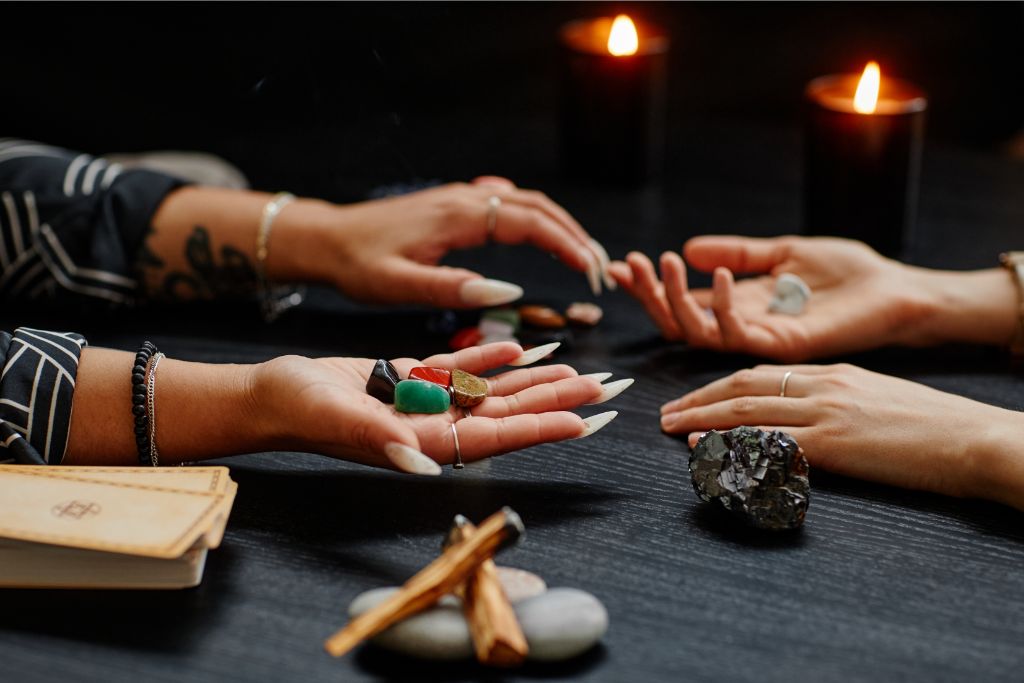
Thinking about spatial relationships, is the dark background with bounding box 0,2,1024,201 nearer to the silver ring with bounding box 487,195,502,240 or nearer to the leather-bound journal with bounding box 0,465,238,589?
the silver ring with bounding box 487,195,502,240

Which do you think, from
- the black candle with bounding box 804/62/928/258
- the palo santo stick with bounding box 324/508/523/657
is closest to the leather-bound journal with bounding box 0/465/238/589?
the palo santo stick with bounding box 324/508/523/657

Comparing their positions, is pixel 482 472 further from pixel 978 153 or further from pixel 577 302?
pixel 978 153

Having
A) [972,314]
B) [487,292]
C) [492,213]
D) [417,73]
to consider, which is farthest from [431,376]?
[417,73]

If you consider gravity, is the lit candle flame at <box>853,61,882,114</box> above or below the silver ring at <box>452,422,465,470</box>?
above

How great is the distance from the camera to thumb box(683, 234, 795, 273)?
1150mm

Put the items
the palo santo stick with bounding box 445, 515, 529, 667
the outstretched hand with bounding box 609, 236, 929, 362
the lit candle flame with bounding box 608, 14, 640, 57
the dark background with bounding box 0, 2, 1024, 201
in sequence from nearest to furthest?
the palo santo stick with bounding box 445, 515, 529, 667 < the outstretched hand with bounding box 609, 236, 929, 362 < the lit candle flame with bounding box 608, 14, 640, 57 < the dark background with bounding box 0, 2, 1024, 201

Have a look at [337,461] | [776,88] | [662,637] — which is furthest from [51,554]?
[776,88]

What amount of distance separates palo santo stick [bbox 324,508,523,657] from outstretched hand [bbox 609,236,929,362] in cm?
45

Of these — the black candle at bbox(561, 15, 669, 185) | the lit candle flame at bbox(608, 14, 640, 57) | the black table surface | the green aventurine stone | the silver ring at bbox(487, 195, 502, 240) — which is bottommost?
the black table surface

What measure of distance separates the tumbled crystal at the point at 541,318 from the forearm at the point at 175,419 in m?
0.37

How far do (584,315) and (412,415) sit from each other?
1.24ft

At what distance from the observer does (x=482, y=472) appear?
850 mm

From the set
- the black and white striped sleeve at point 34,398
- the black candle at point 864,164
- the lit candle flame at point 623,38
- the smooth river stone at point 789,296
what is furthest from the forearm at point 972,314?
the black and white striped sleeve at point 34,398

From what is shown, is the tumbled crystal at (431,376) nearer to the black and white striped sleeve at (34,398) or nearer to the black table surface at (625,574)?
the black table surface at (625,574)
